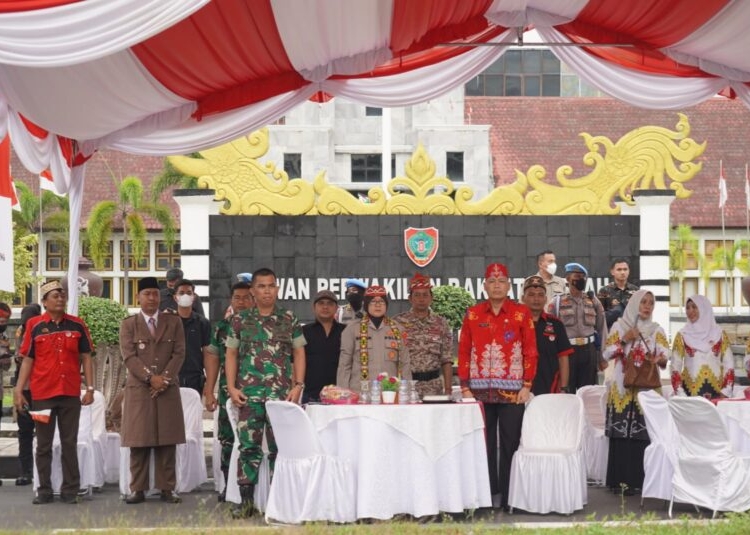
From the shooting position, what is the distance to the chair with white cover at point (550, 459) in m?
10.2

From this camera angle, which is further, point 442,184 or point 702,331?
→ point 442,184

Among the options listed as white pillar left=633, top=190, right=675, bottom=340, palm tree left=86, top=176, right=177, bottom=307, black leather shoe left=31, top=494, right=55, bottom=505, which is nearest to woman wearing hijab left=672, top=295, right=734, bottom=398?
black leather shoe left=31, top=494, right=55, bottom=505

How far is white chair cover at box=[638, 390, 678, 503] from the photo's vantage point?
34.0 feet

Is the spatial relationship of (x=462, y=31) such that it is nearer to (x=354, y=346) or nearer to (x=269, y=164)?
(x=354, y=346)

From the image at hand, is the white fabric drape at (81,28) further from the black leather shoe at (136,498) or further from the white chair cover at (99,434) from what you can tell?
the white chair cover at (99,434)

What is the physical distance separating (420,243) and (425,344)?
10.5m

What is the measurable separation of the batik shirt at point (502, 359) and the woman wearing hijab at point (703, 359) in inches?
70.8

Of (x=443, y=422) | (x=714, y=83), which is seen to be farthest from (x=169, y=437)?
(x=714, y=83)

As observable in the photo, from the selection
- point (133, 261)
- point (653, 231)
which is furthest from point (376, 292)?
point (133, 261)

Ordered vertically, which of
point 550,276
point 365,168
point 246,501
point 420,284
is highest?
point 365,168

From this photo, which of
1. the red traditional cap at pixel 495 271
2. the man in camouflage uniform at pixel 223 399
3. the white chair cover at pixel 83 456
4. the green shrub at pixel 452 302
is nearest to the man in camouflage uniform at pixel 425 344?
the red traditional cap at pixel 495 271

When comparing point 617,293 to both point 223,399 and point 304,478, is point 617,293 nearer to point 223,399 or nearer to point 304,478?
point 223,399

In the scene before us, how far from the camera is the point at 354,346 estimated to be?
34.1 ft

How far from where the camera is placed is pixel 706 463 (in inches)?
388
